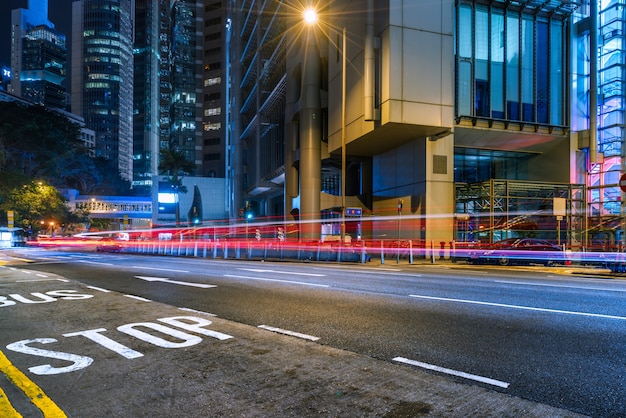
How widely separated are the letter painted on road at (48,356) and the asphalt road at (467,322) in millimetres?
2451

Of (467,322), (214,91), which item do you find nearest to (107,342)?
(467,322)

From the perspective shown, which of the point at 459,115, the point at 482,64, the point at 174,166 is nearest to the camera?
the point at 459,115

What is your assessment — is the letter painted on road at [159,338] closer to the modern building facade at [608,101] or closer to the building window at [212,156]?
the modern building facade at [608,101]

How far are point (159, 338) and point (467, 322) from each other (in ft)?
14.6

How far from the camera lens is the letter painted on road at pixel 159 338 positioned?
5637 mm

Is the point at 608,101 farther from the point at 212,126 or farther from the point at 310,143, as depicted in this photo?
the point at 212,126

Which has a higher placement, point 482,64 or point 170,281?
point 482,64

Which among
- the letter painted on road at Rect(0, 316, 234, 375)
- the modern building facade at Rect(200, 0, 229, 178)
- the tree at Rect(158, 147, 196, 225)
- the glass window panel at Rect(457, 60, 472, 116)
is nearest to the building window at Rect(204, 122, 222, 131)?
the modern building facade at Rect(200, 0, 229, 178)

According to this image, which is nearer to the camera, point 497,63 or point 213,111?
point 497,63

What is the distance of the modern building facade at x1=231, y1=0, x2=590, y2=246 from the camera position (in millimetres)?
26031

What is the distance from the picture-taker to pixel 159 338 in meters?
5.94

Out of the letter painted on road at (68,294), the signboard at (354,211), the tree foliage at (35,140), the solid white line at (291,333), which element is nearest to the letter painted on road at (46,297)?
the letter painted on road at (68,294)

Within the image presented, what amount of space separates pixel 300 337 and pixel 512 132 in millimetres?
27031

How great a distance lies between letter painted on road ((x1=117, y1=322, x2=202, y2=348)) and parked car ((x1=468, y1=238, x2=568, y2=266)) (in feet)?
62.9
